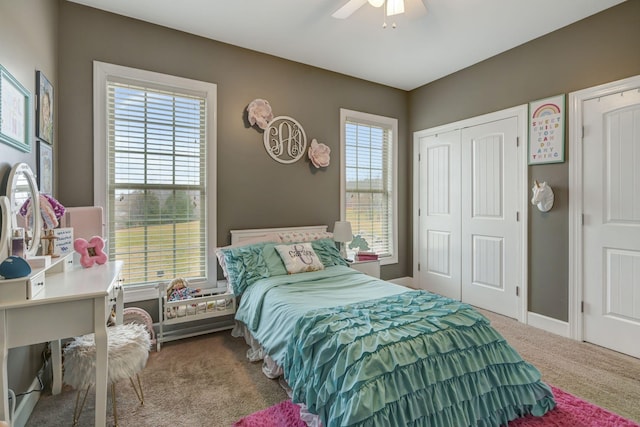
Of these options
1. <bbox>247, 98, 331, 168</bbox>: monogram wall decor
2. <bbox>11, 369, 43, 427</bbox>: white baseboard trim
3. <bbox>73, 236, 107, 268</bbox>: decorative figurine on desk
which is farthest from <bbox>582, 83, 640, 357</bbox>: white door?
<bbox>11, 369, 43, 427</bbox>: white baseboard trim

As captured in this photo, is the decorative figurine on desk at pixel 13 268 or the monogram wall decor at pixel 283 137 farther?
the monogram wall decor at pixel 283 137

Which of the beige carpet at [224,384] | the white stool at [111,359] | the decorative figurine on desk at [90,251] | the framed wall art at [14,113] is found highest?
the framed wall art at [14,113]

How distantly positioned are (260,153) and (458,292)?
9.57 ft

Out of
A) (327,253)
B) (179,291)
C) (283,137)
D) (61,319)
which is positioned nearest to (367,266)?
(327,253)

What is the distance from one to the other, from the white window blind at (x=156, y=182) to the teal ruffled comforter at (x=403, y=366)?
1.47 metres

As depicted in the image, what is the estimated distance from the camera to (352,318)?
5.83ft

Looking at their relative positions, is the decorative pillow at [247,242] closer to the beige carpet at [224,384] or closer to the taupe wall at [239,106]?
the taupe wall at [239,106]

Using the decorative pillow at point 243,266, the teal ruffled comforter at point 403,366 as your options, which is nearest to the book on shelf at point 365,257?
the decorative pillow at point 243,266

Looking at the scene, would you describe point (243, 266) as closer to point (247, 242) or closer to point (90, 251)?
point (247, 242)

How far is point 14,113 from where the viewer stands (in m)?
1.71

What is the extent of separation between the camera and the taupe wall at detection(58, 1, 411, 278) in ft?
8.46

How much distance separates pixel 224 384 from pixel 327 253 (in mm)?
1500

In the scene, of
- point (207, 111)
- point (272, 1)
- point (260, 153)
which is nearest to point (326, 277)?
point (260, 153)

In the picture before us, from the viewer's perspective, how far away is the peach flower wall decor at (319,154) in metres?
3.70
